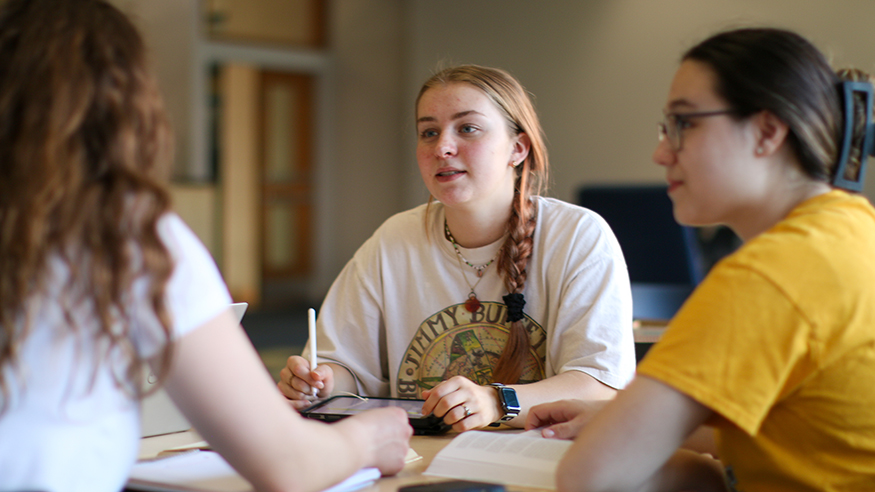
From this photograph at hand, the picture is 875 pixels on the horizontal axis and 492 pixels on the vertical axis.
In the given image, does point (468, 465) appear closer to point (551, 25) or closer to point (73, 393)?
point (73, 393)

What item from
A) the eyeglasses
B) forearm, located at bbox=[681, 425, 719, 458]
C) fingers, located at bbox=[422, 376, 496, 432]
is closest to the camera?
the eyeglasses

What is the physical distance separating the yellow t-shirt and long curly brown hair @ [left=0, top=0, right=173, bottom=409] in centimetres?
58

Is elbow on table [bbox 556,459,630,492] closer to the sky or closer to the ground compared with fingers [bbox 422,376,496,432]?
closer to the sky

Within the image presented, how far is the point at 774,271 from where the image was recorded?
33.8 inches

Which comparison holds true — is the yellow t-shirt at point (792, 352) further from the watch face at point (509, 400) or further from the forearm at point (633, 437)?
the watch face at point (509, 400)

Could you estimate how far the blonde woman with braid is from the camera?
158 cm

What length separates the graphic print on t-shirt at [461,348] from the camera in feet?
5.41

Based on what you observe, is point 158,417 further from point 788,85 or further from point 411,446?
point 788,85

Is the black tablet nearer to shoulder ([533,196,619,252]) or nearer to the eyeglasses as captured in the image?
shoulder ([533,196,619,252])

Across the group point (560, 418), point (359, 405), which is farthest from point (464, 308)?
point (560, 418)

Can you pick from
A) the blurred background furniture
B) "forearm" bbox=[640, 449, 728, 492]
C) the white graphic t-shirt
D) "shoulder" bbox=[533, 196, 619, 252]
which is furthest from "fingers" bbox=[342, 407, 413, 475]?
the blurred background furniture

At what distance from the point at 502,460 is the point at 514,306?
0.57 meters

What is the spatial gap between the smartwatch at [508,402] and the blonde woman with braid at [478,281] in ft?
0.47

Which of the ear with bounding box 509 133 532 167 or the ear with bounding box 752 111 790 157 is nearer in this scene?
the ear with bounding box 752 111 790 157
